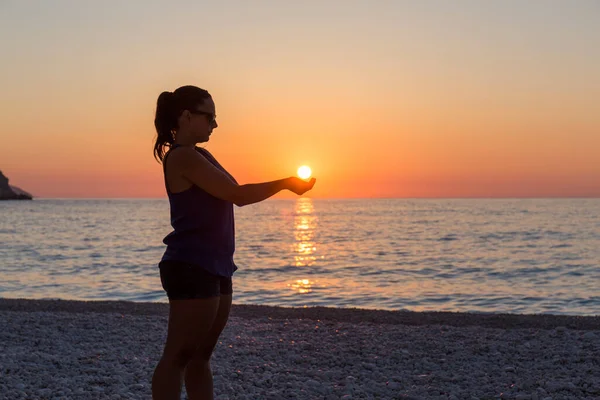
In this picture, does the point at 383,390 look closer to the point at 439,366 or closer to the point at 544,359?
the point at 439,366

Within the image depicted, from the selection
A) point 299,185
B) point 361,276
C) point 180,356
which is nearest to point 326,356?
point 180,356

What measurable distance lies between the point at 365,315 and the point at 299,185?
8.30m

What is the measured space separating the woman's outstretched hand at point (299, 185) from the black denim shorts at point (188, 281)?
0.64 meters

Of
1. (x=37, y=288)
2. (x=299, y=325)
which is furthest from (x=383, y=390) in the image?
(x=37, y=288)

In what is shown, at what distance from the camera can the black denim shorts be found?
11.2 feet

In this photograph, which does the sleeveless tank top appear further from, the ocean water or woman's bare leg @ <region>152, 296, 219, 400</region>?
the ocean water

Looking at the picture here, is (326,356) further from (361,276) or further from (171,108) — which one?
(361,276)

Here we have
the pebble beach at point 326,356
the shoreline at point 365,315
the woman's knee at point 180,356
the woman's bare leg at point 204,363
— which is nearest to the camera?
the woman's knee at point 180,356

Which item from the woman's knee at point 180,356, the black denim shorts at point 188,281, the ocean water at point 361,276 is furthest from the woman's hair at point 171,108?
the ocean water at point 361,276

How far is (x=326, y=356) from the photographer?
307 inches

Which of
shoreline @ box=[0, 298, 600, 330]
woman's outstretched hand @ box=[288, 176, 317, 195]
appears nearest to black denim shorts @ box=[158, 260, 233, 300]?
woman's outstretched hand @ box=[288, 176, 317, 195]

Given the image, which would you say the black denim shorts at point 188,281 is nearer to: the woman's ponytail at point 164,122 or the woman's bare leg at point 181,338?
the woman's bare leg at point 181,338

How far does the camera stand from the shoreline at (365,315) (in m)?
10.5

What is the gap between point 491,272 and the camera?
2336 centimetres
